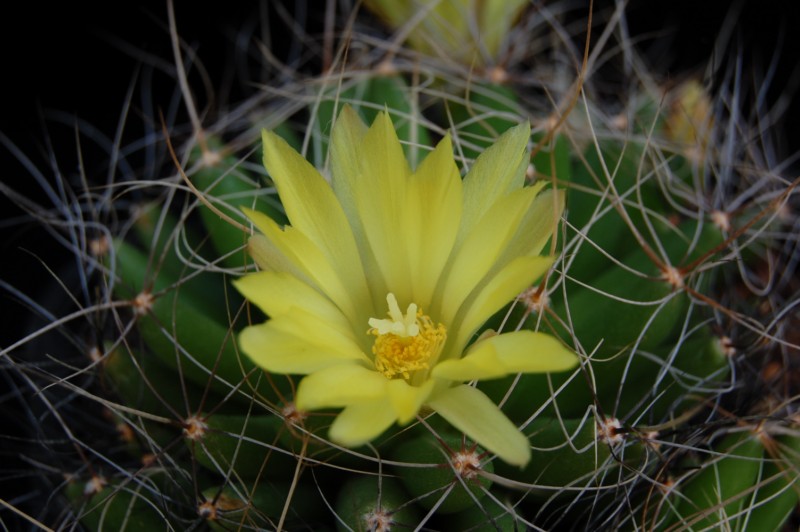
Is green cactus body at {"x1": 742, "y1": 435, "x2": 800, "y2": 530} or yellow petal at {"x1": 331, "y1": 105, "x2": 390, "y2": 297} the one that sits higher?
yellow petal at {"x1": 331, "y1": 105, "x2": 390, "y2": 297}

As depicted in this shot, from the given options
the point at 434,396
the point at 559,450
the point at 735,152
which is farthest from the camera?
the point at 735,152

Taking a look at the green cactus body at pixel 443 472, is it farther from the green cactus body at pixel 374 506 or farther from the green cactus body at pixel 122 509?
the green cactus body at pixel 122 509

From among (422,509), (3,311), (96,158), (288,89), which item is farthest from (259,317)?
(96,158)

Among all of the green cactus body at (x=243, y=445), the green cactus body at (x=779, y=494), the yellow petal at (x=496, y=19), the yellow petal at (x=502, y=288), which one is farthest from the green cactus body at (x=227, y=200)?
the green cactus body at (x=779, y=494)

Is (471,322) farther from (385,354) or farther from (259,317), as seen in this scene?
(259,317)

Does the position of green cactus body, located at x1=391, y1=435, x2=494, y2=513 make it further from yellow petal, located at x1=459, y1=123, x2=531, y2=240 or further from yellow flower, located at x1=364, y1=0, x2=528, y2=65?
yellow flower, located at x1=364, y1=0, x2=528, y2=65

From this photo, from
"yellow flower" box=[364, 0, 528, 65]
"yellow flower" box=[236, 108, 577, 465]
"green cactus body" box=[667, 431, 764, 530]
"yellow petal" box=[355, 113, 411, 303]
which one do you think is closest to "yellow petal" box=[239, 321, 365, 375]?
"yellow flower" box=[236, 108, 577, 465]
